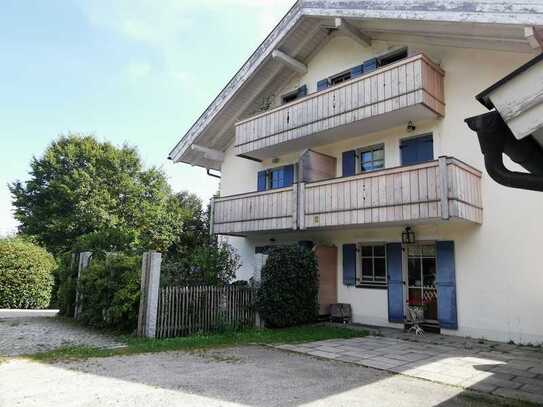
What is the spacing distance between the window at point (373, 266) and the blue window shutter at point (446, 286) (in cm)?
174

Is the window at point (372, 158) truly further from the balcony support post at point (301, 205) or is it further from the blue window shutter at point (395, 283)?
the blue window shutter at point (395, 283)

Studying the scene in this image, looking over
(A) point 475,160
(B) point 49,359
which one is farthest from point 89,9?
(A) point 475,160

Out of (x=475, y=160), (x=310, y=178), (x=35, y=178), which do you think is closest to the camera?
(x=475, y=160)

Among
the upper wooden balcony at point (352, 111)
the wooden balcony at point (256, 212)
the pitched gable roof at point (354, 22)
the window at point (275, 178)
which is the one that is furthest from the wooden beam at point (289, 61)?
the wooden balcony at point (256, 212)

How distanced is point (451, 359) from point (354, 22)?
396 inches

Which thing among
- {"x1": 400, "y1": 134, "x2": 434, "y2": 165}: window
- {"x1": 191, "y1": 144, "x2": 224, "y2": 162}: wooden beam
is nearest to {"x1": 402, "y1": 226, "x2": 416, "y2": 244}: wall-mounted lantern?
{"x1": 400, "y1": 134, "x2": 434, "y2": 165}: window

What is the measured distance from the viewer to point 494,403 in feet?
16.3

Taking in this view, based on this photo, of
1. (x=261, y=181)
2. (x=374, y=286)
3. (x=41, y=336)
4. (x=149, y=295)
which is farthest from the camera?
(x=261, y=181)

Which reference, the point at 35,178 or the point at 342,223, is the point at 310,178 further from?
the point at 35,178

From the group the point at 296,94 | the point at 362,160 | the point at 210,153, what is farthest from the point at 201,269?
the point at 296,94

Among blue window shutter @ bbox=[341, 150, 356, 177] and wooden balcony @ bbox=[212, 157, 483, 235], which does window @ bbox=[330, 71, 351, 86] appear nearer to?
blue window shutter @ bbox=[341, 150, 356, 177]

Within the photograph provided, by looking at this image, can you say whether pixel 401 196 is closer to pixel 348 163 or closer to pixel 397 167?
pixel 397 167

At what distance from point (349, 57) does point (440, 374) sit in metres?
10.8

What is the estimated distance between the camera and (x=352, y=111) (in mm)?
11797
